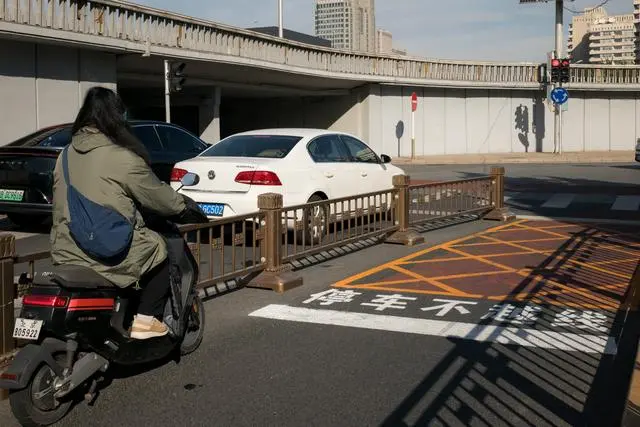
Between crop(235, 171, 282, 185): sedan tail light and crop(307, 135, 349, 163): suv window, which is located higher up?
crop(307, 135, 349, 163): suv window

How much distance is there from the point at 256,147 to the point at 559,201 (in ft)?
29.0

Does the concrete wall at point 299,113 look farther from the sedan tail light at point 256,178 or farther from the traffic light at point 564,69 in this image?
the sedan tail light at point 256,178

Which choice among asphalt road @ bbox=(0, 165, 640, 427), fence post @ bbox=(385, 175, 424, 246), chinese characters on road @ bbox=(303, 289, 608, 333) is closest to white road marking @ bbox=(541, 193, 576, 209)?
fence post @ bbox=(385, 175, 424, 246)

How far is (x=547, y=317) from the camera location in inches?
248

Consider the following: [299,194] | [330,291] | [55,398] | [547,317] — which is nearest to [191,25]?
[299,194]

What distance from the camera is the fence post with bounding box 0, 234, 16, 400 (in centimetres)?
→ 447

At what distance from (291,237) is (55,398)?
458 cm

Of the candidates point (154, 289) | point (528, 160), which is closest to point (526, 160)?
point (528, 160)

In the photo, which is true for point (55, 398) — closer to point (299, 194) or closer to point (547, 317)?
point (547, 317)

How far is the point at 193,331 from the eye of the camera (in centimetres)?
527

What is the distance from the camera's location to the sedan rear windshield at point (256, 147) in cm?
966

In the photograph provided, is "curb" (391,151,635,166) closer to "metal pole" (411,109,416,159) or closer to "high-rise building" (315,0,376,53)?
"metal pole" (411,109,416,159)

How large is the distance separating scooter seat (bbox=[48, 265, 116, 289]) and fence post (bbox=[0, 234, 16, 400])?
56 centimetres

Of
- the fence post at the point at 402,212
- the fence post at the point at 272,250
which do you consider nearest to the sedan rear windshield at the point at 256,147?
the fence post at the point at 402,212
